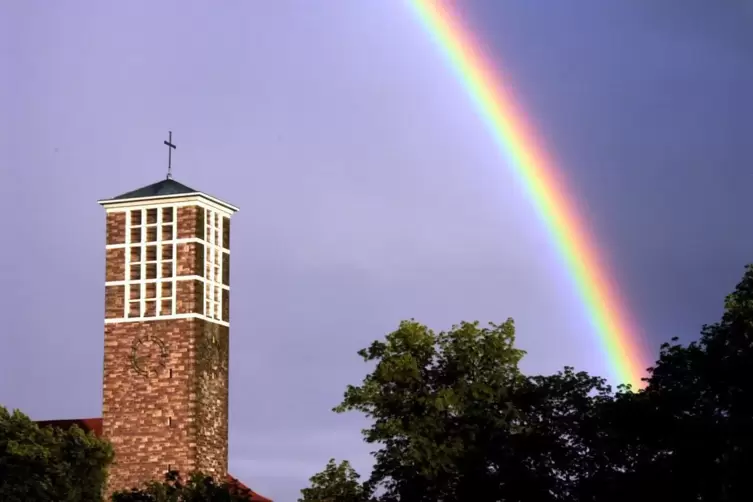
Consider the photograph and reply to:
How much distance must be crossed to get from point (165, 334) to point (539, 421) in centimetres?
2470

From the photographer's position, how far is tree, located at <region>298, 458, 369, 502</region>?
214 ft

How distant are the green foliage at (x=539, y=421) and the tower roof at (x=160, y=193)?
21.0m

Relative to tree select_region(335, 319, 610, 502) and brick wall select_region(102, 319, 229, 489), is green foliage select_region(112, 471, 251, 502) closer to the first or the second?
tree select_region(335, 319, 610, 502)

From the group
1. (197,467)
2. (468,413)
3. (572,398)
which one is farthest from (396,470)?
(197,467)

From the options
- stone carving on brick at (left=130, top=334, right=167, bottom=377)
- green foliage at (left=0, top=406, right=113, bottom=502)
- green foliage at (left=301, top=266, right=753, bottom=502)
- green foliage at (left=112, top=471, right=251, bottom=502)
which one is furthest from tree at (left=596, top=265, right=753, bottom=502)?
stone carving on brick at (left=130, top=334, right=167, bottom=377)

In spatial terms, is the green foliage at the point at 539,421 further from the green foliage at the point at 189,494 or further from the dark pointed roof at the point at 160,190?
the dark pointed roof at the point at 160,190

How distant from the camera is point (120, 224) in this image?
8556 centimetres

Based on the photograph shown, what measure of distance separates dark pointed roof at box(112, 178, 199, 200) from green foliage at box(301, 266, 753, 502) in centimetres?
2201

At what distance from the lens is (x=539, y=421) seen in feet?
213

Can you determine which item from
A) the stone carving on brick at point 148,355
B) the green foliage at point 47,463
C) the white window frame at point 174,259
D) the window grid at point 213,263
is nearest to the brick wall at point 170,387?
the stone carving on brick at point 148,355

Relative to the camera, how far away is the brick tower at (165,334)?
267 feet

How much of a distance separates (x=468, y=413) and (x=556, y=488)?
4.39m

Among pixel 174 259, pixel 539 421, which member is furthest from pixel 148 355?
pixel 539 421

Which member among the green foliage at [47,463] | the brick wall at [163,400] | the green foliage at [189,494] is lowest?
the green foliage at [189,494]
